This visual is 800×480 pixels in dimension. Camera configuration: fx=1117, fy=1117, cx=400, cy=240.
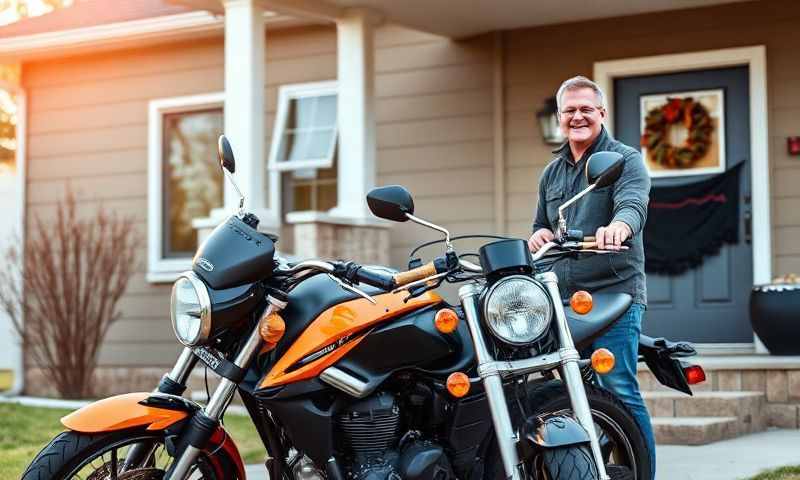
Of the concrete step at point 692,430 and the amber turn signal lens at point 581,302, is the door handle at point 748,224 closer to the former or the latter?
the concrete step at point 692,430

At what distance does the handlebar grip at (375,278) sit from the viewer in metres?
3.16

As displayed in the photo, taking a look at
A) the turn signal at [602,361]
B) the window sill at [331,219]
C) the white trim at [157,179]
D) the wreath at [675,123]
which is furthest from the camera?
the white trim at [157,179]

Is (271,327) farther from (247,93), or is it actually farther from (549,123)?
(549,123)

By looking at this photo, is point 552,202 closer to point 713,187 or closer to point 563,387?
point 563,387

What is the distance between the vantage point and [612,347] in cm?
370

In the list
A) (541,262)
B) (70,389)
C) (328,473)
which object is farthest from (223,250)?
(70,389)

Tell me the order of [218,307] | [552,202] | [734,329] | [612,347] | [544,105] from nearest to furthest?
1. [218,307]
2. [612,347]
3. [552,202]
4. [734,329]
5. [544,105]

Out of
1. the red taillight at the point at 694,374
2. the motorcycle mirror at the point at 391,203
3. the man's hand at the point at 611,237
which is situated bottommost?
the red taillight at the point at 694,374

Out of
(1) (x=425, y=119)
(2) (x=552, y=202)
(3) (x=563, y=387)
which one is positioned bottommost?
(3) (x=563, y=387)

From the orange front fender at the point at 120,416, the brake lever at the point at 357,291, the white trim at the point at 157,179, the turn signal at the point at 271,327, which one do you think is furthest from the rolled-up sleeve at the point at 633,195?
the white trim at the point at 157,179

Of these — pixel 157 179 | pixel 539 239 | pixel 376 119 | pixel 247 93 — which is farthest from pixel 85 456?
pixel 157 179

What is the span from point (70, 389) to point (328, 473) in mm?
Result: 6992

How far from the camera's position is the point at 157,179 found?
10.2 meters

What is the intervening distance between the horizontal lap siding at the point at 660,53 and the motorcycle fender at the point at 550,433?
5439 mm
